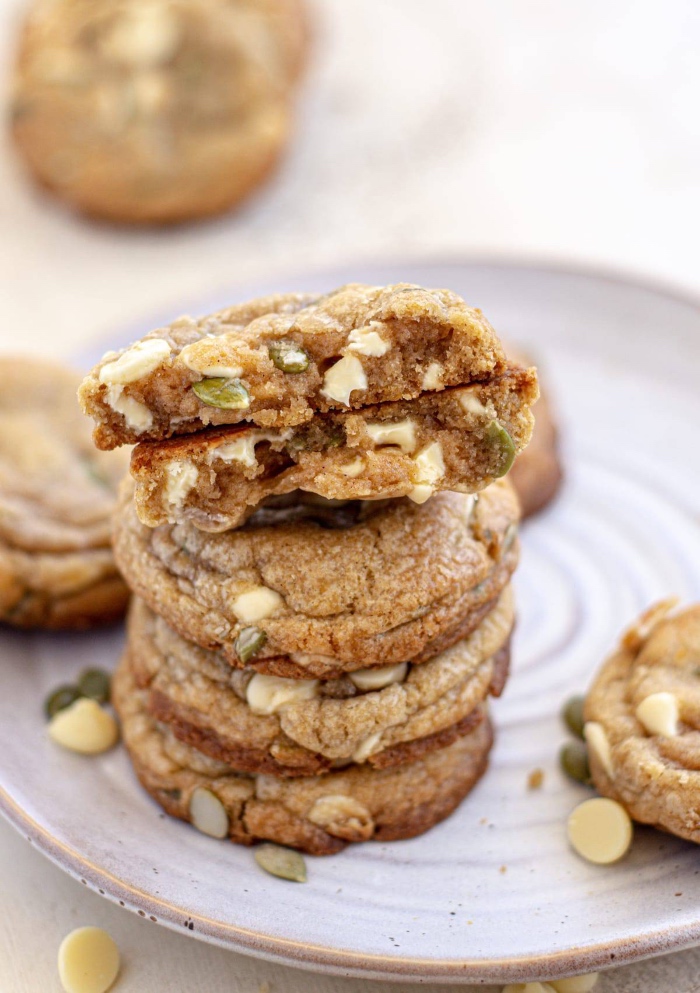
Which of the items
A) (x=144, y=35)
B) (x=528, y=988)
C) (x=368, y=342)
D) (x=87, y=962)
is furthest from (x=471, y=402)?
(x=144, y=35)

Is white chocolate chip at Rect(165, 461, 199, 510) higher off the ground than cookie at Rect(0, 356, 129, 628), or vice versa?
white chocolate chip at Rect(165, 461, 199, 510)

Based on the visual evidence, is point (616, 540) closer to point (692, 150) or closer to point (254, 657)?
point (254, 657)

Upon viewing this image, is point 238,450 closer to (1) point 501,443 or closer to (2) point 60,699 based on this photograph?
(1) point 501,443

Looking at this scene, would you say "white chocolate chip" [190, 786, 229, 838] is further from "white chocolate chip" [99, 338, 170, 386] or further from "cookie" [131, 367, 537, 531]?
"white chocolate chip" [99, 338, 170, 386]

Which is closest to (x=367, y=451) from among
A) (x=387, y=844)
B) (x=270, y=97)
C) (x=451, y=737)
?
(x=451, y=737)

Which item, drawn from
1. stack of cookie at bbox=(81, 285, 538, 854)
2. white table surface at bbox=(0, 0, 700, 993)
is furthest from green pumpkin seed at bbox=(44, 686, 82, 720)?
white table surface at bbox=(0, 0, 700, 993)

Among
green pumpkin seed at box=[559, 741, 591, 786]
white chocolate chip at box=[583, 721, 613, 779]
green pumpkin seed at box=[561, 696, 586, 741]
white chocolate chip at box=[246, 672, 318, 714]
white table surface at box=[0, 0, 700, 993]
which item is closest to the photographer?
white chocolate chip at box=[246, 672, 318, 714]
